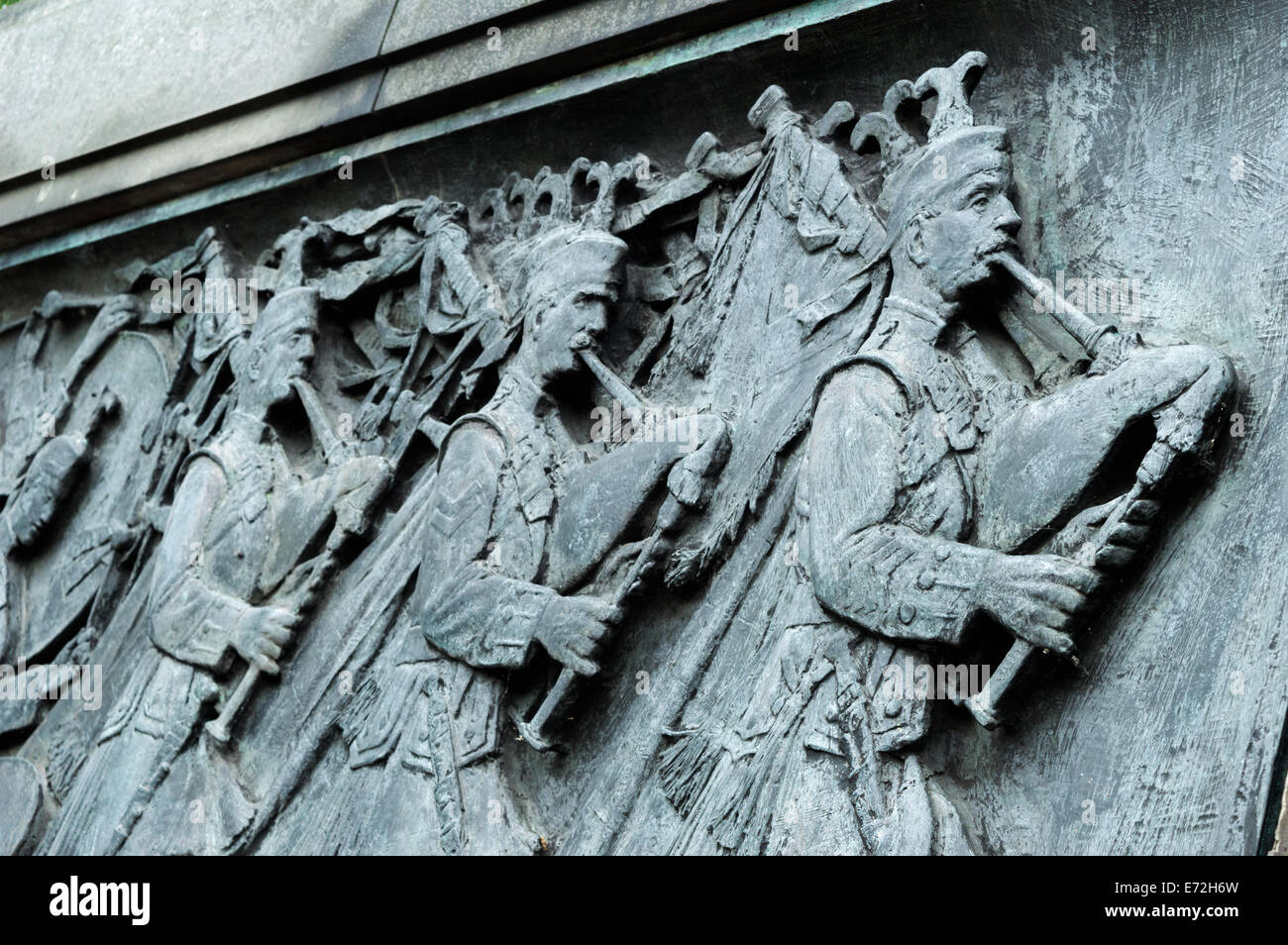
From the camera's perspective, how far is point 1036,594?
351 cm

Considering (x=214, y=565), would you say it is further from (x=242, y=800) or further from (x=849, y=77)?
(x=849, y=77)

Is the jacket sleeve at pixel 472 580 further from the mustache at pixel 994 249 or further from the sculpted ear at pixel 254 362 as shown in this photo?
the mustache at pixel 994 249

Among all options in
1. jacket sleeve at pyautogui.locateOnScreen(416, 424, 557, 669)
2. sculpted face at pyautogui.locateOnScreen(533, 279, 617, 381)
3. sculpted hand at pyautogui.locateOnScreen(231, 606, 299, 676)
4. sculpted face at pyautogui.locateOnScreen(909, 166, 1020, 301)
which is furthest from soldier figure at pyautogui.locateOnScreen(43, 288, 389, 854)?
sculpted face at pyautogui.locateOnScreen(909, 166, 1020, 301)

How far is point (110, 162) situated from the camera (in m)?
6.34

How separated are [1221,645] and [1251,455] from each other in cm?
43

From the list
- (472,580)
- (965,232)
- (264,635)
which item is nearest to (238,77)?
(264,635)

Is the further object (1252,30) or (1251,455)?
(1252,30)

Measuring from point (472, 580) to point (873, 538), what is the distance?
1237mm

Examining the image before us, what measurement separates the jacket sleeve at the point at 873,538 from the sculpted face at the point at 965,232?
305 mm

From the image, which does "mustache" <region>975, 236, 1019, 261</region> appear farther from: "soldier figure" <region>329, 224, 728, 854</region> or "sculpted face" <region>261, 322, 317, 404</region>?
"sculpted face" <region>261, 322, 317, 404</region>

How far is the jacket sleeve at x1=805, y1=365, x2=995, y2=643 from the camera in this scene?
3.66m

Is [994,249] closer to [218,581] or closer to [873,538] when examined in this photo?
[873,538]

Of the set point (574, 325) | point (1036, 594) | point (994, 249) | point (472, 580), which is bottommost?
point (1036, 594)
